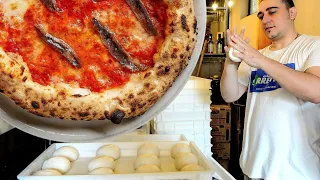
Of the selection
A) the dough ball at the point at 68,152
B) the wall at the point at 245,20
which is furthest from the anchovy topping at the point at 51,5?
the wall at the point at 245,20

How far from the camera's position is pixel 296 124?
1587 mm

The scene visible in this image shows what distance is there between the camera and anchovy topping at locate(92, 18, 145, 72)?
595 millimetres

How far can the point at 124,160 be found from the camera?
4.87ft

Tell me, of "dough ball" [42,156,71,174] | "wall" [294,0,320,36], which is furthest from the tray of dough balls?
"wall" [294,0,320,36]

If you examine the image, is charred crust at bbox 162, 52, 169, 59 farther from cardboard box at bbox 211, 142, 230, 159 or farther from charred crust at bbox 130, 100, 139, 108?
cardboard box at bbox 211, 142, 230, 159

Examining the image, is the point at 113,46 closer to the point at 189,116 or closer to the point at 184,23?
the point at 184,23

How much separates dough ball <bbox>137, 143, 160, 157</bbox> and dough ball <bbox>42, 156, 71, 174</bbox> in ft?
1.03

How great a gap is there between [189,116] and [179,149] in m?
0.38

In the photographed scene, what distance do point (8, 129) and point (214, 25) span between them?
590 centimetres

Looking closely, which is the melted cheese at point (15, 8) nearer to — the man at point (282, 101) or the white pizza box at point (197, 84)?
the man at point (282, 101)

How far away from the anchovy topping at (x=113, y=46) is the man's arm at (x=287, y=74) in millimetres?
883

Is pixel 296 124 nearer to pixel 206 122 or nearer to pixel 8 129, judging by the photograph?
pixel 206 122

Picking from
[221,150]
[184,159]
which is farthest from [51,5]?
[221,150]

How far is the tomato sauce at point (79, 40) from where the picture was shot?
59 cm
